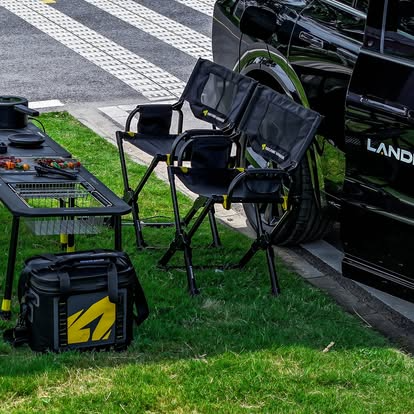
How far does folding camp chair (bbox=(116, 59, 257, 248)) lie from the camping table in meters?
0.96

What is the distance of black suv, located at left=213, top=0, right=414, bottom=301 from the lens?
5332 millimetres

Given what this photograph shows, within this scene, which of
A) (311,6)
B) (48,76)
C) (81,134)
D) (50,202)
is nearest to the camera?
(311,6)

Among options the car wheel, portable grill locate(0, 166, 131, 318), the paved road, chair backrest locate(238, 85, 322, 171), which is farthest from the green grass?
the paved road

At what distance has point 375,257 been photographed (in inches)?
217

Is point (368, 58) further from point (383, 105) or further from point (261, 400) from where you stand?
point (261, 400)

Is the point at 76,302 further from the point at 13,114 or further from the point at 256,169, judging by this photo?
the point at 13,114

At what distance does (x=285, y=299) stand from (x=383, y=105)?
1.35 m

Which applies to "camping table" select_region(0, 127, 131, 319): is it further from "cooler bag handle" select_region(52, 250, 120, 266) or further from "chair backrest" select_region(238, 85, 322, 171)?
"chair backrest" select_region(238, 85, 322, 171)

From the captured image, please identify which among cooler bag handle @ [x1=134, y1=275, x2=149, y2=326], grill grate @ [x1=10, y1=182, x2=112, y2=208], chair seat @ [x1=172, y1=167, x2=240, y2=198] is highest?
grill grate @ [x1=10, y1=182, x2=112, y2=208]

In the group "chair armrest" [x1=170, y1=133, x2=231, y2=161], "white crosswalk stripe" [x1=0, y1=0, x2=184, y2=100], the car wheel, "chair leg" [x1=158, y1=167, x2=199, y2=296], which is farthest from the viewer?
"white crosswalk stripe" [x1=0, y1=0, x2=184, y2=100]

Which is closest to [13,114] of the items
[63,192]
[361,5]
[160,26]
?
[63,192]

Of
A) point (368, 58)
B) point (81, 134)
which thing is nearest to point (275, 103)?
point (368, 58)

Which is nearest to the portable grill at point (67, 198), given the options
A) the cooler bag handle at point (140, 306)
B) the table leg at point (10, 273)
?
the table leg at point (10, 273)

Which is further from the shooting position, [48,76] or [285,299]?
[48,76]
